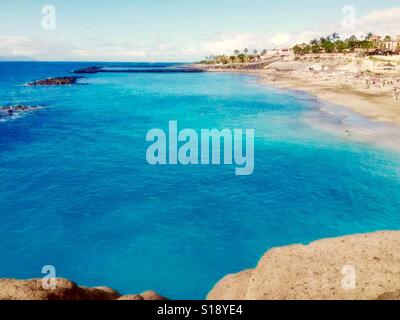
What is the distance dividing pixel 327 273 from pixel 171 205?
15522 mm

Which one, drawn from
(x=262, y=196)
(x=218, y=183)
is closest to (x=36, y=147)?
(x=218, y=183)

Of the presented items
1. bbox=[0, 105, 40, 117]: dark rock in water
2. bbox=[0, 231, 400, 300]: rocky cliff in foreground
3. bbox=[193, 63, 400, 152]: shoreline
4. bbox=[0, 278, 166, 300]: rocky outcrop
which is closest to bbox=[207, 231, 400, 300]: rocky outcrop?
bbox=[0, 231, 400, 300]: rocky cliff in foreground

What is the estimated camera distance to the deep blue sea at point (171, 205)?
19750 millimetres

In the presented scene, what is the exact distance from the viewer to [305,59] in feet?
554

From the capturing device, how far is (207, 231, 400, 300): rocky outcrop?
11.0 m

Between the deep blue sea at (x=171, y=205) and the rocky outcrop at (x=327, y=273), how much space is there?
6.12m

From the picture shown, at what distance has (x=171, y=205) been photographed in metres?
26.0

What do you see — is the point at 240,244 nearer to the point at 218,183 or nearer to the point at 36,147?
the point at 218,183

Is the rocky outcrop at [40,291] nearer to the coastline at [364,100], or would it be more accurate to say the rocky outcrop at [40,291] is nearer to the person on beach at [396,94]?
the coastline at [364,100]

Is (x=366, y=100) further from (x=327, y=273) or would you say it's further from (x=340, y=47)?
(x=340, y=47)

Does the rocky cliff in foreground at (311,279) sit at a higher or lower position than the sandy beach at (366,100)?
lower

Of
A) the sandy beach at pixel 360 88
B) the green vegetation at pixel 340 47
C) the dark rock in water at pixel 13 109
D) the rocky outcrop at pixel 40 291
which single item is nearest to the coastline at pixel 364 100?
the sandy beach at pixel 360 88

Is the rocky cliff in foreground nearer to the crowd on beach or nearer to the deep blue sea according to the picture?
the deep blue sea

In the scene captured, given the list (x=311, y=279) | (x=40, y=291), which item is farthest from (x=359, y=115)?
(x=40, y=291)
